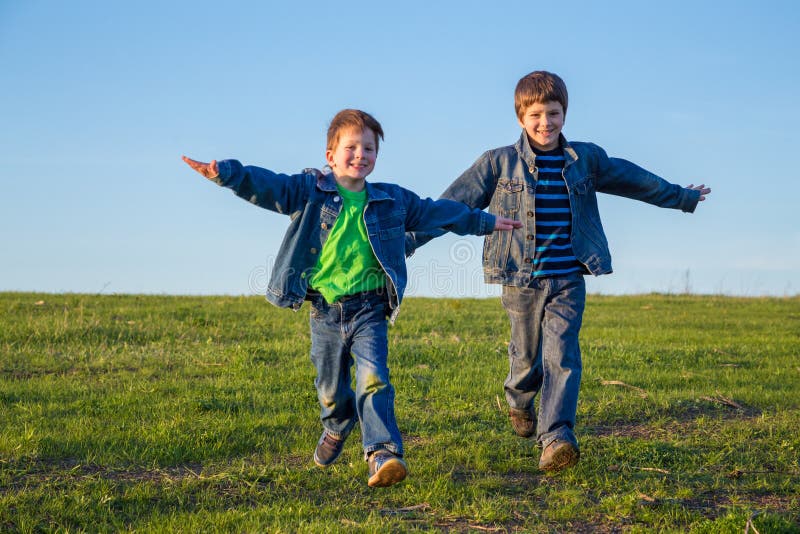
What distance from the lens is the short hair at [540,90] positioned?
648 centimetres

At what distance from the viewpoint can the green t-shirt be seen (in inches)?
226

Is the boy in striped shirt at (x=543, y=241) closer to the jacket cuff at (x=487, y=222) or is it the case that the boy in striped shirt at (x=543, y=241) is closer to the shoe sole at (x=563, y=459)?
the shoe sole at (x=563, y=459)

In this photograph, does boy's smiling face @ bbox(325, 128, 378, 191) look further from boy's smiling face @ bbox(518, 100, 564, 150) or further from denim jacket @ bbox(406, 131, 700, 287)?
boy's smiling face @ bbox(518, 100, 564, 150)

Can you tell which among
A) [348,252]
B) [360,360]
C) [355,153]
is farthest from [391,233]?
[360,360]

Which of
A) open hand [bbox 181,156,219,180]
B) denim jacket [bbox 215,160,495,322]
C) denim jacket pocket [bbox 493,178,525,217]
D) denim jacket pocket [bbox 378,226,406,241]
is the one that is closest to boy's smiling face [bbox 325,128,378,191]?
denim jacket [bbox 215,160,495,322]

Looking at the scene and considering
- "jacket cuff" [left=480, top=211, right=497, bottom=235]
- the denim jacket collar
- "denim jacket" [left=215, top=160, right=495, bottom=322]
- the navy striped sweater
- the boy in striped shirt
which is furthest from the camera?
the denim jacket collar

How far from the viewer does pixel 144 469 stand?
6418 mm

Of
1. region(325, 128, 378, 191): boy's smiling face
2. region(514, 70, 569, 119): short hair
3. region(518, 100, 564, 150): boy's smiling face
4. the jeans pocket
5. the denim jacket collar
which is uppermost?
region(514, 70, 569, 119): short hair

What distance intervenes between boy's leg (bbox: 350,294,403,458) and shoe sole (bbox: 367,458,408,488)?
14 cm

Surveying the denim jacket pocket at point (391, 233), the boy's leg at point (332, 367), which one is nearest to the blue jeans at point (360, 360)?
the boy's leg at point (332, 367)

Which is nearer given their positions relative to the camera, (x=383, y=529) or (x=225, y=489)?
(x=383, y=529)

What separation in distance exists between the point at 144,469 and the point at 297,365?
13.7 feet

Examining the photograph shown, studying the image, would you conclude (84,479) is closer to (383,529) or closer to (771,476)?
(383,529)

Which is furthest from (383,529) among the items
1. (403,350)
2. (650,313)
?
(650,313)
